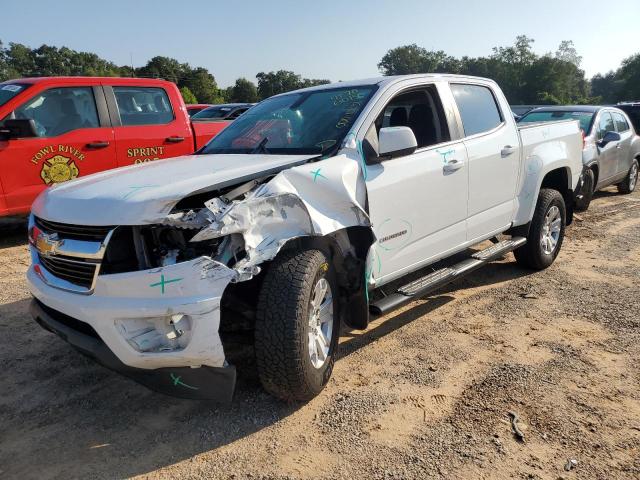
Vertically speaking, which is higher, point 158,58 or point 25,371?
point 158,58

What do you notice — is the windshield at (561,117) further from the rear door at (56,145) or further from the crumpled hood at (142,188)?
the crumpled hood at (142,188)

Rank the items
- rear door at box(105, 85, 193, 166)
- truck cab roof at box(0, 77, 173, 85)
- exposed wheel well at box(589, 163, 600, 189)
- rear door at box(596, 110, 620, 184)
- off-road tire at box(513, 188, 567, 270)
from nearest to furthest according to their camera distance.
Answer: off-road tire at box(513, 188, 567, 270) < truck cab roof at box(0, 77, 173, 85) < rear door at box(105, 85, 193, 166) < exposed wheel well at box(589, 163, 600, 189) < rear door at box(596, 110, 620, 184)

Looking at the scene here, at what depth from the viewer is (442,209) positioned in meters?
3.89

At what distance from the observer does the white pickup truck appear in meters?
2.45

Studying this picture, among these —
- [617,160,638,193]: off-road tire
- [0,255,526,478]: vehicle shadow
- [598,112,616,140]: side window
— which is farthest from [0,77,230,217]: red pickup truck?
[617,160,638,193]: off-road tire

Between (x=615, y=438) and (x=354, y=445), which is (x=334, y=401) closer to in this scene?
(x=354, y=445)

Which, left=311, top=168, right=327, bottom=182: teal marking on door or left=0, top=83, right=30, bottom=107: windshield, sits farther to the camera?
left=0, top=83, right=30, bottom=107: windshield

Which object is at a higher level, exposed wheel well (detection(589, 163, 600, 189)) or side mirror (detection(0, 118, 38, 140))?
side mirror (detection(0, 118, 38, 140))

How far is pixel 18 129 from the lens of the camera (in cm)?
554

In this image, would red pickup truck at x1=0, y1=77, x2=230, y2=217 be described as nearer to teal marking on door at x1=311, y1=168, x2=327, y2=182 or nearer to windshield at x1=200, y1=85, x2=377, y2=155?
windshield at x1=200, y1=85, x2=377, y2=155

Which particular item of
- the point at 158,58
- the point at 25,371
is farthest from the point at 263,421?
the point at 158,58

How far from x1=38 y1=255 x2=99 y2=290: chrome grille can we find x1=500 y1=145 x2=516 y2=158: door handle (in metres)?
3.50

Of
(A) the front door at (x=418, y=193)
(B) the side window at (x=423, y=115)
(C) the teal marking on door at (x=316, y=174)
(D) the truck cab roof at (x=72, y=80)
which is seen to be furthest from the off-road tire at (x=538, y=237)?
(D) the truck cab roof at (x=72, y=80)

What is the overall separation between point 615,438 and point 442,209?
73.4 inches
